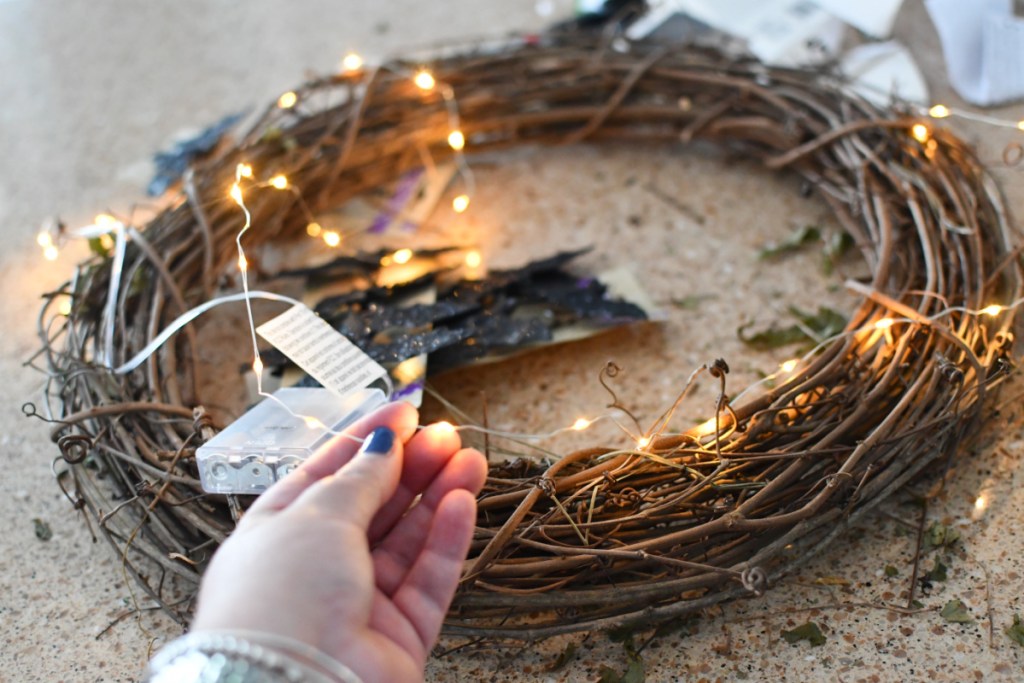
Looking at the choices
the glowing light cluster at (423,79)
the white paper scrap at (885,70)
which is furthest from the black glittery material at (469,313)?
the white paper scrap at (885,70)

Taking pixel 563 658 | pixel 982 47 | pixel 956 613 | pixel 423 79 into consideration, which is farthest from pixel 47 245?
pixel 982 47

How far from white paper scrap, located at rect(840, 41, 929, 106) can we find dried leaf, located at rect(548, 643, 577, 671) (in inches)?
35.3

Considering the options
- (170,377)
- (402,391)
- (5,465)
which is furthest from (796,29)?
(5,465)

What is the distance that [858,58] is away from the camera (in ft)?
4.65

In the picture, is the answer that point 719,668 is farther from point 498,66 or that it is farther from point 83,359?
point 498,66

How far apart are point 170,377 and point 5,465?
8.0 inches

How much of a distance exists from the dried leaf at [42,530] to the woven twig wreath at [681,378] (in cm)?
3

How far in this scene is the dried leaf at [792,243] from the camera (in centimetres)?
115

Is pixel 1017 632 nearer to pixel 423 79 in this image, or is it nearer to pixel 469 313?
pixel 469 313

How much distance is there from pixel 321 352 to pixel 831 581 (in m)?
0.46

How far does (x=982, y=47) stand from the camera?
4.49 ft

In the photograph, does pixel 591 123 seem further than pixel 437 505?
Yes

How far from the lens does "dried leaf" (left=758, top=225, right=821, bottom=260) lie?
3.76 ft

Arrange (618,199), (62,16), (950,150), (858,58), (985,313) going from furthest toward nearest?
(62,16) < (858,58) < (618,199) < (950,150) < (985,313)
